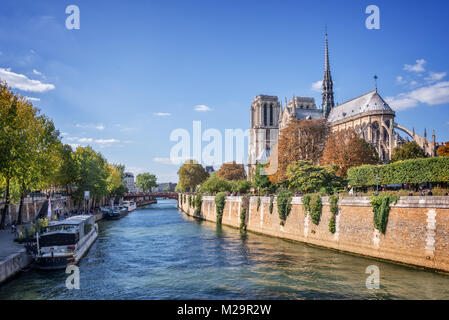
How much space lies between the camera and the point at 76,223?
1070 inches

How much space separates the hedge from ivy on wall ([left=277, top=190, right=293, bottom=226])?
645 cm

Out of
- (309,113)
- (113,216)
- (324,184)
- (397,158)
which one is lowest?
(113,216)

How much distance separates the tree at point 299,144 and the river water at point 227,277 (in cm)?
2299

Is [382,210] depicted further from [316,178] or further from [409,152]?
[409,152]

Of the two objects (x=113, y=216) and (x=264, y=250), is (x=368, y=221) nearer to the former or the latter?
(x=264, y=250)

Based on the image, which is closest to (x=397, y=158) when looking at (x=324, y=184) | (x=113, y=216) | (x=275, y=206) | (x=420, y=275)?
(x=324, y=184)

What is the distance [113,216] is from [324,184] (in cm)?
4194

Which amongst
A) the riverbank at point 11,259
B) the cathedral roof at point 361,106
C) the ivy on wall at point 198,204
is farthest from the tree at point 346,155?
the riverbank at point 11,259

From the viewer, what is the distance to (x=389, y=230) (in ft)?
79.7

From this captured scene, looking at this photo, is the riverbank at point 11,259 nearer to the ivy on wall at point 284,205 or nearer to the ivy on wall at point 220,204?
the ivy on wall at point 284,205

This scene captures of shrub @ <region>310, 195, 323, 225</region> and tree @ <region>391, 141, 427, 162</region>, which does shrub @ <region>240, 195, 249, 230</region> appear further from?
tree @ <region>391, 141, 427, 162</region>

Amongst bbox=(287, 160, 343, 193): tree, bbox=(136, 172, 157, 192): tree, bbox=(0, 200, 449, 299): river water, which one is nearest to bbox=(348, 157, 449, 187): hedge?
bbox=(287, 160, 343, 193): tree

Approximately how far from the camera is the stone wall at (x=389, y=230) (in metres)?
21.2
